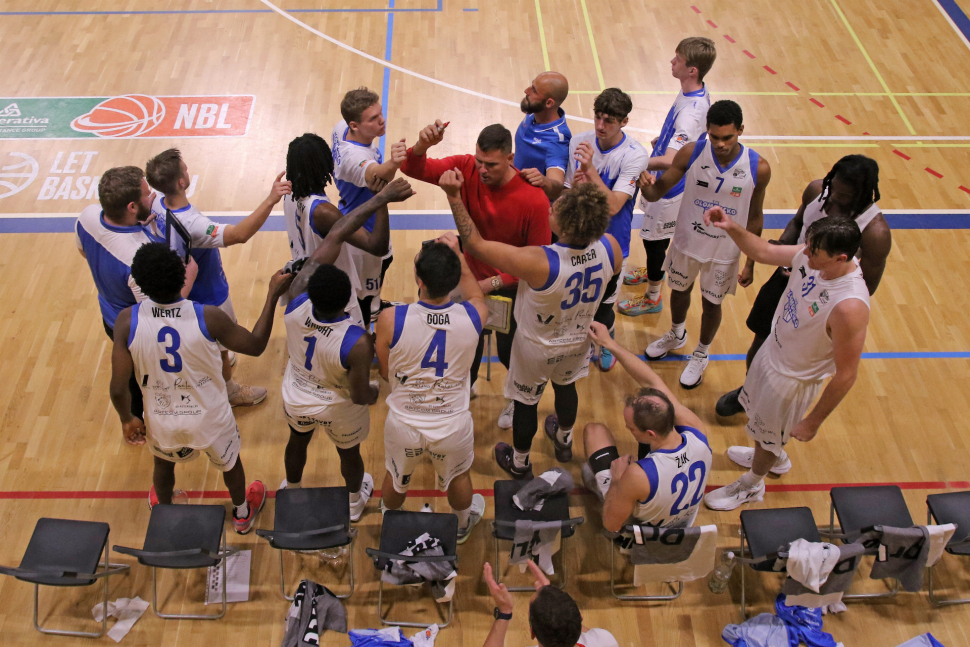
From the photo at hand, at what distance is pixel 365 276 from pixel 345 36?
243 inches

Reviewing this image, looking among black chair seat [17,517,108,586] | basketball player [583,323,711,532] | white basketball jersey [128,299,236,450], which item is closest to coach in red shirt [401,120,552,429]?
basketball player [583,323,711,532]

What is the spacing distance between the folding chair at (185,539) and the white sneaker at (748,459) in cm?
374

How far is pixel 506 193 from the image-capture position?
5.15 m

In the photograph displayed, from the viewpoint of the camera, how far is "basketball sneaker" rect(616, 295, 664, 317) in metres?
7.23

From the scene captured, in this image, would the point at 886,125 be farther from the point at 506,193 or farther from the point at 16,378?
the point at 16,378

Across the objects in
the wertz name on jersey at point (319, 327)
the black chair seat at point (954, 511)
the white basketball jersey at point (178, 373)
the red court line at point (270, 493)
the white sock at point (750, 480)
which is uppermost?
the wertz name on jersey at point (319, 327)

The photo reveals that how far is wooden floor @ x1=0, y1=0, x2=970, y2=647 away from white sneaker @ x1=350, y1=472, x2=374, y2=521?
0.13 m

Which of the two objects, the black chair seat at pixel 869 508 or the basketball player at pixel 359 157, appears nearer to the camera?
the black chair seat at pixel 869 508

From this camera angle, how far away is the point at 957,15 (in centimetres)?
1164

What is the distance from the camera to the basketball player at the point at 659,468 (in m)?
4.22

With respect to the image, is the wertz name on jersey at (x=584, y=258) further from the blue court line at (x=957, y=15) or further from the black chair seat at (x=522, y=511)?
the blue court line at (x=957, y=15)

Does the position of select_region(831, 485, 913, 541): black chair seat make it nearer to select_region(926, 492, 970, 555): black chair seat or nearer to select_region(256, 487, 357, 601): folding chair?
select_region(926, 492, 970, 555): black chair seat

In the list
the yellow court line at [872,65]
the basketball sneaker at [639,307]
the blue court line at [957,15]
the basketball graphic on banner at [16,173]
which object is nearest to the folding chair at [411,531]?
the basketball sneaker at [639,307]

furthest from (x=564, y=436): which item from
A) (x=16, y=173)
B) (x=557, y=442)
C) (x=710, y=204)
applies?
(x=16, y=173)
